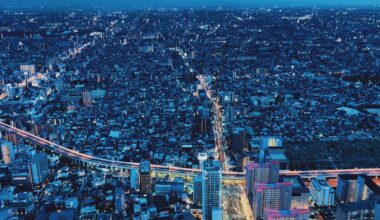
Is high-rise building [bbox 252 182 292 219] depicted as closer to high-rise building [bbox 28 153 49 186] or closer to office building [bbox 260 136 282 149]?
office building [bbox 260 136 282 149]

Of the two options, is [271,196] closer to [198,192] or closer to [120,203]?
[198,192]

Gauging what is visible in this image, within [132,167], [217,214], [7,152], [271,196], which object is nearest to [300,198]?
[271,196]

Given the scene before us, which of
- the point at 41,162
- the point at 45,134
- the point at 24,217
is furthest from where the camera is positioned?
the point at 45,134

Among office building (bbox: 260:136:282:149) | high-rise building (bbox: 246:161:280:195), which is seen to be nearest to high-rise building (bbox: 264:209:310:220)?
high-rise building (bbox: 246:161:280:195)

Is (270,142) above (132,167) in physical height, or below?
above

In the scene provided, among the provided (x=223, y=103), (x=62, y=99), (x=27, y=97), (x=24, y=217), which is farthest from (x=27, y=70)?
(x=24, y=217)

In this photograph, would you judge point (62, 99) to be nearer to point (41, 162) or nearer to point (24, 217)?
point (41, 162)

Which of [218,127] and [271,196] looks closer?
[271,196]
